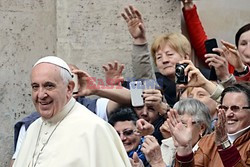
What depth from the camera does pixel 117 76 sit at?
725 centimetres

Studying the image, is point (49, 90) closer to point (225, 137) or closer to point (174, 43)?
point (225, 137)

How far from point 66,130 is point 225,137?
3.59ft

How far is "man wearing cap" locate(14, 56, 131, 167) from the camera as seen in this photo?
19.0 feet

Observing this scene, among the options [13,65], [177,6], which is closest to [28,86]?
[13,65]

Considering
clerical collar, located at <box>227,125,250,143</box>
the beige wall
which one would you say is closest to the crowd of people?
clerical collar, located at <box>227,125,250,143</box>

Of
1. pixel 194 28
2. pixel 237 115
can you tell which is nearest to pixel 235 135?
pixel 237 115

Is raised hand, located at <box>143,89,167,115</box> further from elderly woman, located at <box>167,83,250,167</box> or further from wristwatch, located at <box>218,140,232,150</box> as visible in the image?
wristwatch, located at <box>218,140,232,150</box>

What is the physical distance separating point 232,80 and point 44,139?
55.4 inches

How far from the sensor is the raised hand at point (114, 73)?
7211 mm

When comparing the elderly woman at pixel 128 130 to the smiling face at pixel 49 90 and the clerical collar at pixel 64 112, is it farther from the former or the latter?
the smiling face at pixel 49 90

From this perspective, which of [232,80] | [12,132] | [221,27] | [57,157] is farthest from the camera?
[221,27]

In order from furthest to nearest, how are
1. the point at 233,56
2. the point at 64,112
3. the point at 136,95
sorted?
Answer: the point at 136,95 → the point at 233,56 → the point at 64,112

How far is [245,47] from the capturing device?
6562mm

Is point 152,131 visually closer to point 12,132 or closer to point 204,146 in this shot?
point 204,146
